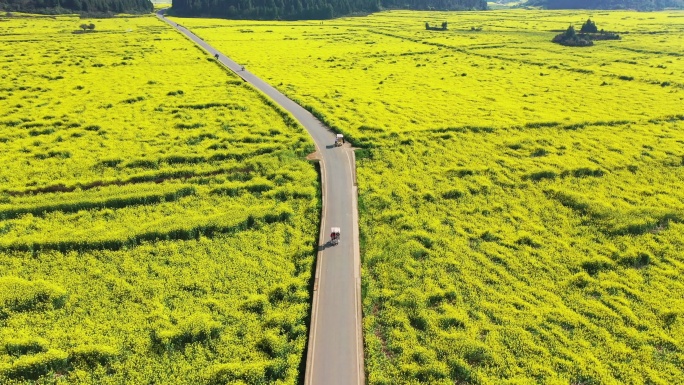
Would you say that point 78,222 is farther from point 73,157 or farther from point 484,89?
point 484,89

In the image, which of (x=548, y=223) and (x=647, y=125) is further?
(x=647, y=125)

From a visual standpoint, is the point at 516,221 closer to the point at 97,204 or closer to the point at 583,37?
the point at 97,204

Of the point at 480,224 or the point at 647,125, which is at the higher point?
the point at 647,125

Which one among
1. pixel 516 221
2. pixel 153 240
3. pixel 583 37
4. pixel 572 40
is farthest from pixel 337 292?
pixel 583 37

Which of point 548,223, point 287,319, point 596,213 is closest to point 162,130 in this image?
point 287,319

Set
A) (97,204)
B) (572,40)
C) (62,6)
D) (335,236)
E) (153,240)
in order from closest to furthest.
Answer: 1. (335,236)
2. (153,240)
3. (97,204)
4. (572,40)
5. (62,6)

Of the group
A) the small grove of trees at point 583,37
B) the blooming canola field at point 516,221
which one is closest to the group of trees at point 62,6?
the blooming canola field at point 516,221

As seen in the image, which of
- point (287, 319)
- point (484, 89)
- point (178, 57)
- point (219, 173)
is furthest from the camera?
point (178, 57)

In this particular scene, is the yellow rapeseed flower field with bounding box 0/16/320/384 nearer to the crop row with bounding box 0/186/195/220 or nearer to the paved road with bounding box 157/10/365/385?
the crop row with bounding box 0/186/195/220

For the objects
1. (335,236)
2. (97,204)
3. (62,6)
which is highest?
(62,6)
